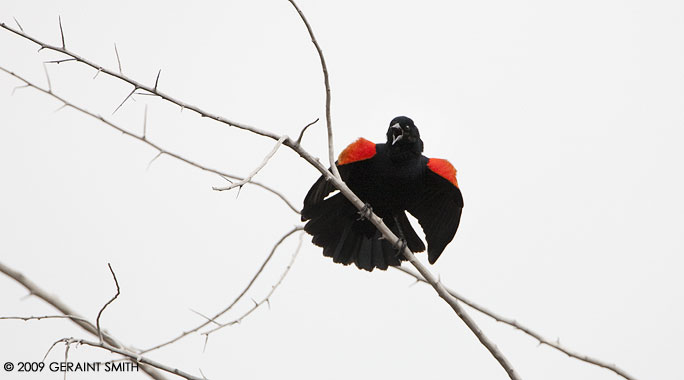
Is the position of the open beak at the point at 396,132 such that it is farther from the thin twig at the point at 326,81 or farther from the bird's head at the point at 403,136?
the thin twig at the point at 326,81

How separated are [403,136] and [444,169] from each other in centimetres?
35

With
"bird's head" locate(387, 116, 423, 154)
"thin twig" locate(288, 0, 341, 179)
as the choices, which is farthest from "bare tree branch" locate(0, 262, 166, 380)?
"bird's head" locate(387, 116, 423, 154)

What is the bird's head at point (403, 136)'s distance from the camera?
492 cm

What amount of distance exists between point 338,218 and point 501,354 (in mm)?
2454

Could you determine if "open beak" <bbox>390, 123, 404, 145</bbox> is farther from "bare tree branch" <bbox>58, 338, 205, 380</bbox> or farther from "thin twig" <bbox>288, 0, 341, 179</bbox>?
"bare tree branch" <bbox>58, 338, 205, 380</bbox>

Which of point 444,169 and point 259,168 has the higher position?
point 444,169

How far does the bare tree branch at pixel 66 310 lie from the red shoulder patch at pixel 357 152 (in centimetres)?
249

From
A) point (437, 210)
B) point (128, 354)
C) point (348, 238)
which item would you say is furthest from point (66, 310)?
point (437, 210)

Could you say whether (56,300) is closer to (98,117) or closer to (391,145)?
(98,117)

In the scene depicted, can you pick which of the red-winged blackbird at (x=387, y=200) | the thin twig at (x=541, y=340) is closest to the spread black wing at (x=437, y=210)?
the red-winged blackbird at (x=387, y=200)

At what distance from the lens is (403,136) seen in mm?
4906

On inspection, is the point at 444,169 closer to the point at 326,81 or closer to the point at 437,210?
the point at 437,210

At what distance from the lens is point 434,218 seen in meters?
5.15

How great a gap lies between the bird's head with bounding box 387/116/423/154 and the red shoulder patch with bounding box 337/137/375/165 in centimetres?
16
